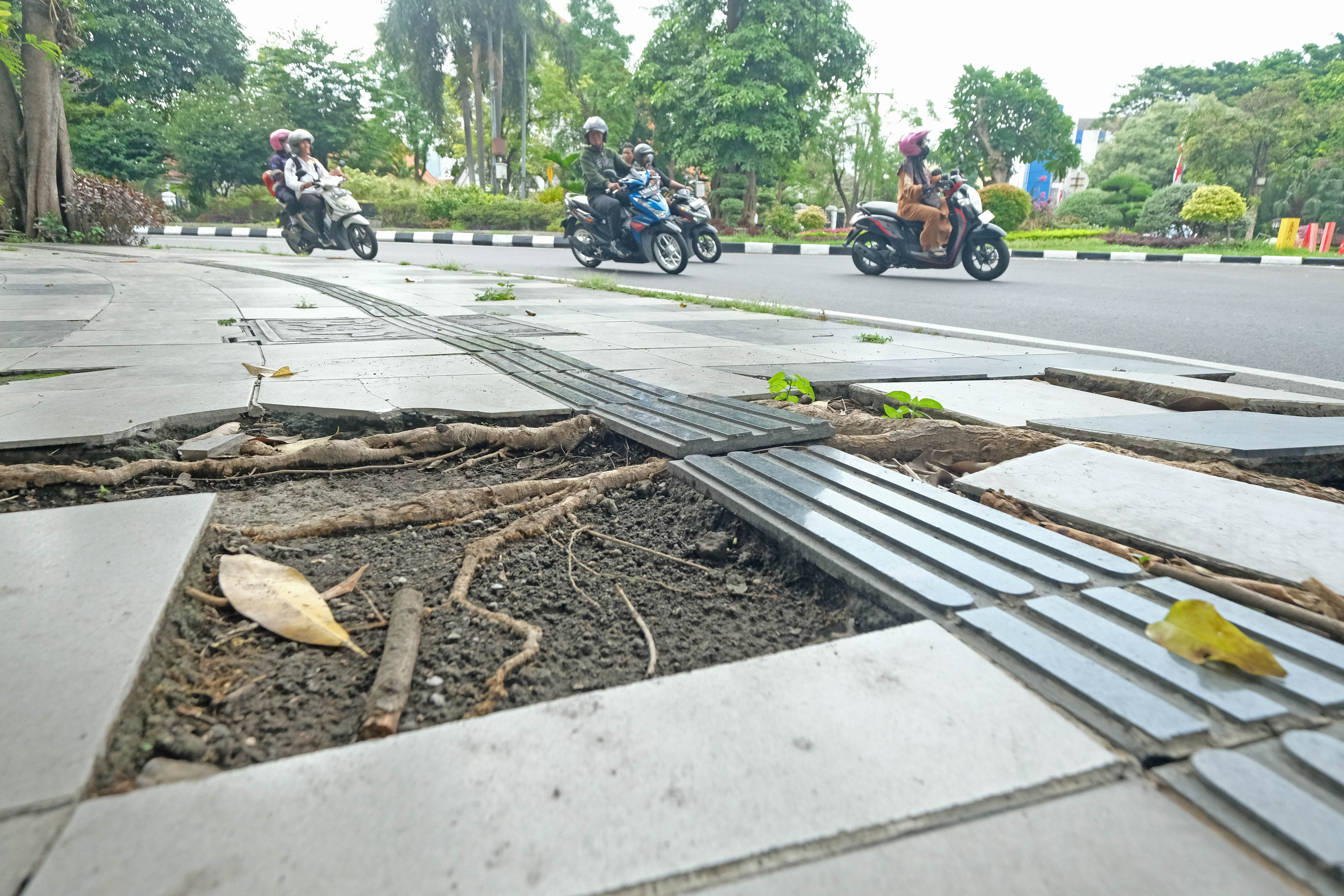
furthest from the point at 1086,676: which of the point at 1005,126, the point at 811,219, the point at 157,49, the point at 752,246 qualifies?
the point at 157,49

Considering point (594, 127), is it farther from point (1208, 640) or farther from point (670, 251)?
point (1208, 640)

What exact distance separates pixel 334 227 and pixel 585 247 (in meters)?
4.21

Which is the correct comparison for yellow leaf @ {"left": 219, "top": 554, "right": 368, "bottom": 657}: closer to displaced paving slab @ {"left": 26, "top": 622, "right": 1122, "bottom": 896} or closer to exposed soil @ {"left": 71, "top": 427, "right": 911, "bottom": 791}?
exposed soil @ {"left": 71, "top": 427, "right": 911, "bottom": 791}

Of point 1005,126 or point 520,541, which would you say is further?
point 1005,126

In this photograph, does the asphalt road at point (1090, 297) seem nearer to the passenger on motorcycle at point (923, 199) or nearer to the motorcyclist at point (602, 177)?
the passenger on motorcycle at point (923, 199)

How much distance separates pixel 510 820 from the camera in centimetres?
77

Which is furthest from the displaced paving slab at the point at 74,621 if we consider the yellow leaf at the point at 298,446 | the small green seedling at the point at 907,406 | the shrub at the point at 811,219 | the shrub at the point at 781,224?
the shrub at the point at 811,219

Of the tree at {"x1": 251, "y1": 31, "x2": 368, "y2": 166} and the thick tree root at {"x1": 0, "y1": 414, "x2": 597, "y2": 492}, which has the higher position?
the tree at {"x1": 251, "y1": 31, "x2": 368, "y2": 166}

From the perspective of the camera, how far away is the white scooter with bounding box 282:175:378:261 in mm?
11836

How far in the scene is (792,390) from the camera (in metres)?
2.79

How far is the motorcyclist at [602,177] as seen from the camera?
33.2 feet

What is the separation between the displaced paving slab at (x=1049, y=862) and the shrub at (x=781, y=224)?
76.9ft

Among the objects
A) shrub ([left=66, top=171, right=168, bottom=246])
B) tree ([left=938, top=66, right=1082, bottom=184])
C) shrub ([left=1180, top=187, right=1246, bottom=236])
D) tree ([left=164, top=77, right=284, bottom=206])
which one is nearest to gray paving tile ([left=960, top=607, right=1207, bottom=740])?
shrub ([left=66, top=171, right=168, bottom=246])

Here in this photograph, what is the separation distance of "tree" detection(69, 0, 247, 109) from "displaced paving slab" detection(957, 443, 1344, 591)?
36.2 m
